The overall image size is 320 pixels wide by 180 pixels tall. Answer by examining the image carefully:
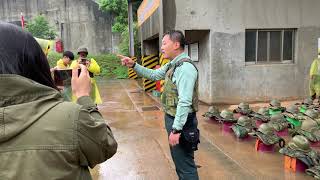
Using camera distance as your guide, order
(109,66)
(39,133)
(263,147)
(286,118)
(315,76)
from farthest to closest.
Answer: (109,66), (315,76), (286,118), (263,147), (39,133)

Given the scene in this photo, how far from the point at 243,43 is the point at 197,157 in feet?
18.5

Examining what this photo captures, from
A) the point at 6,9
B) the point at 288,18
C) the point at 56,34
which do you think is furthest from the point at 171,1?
the point at 6,9

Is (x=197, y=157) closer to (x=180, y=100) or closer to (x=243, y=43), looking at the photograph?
(x=180, y=100)

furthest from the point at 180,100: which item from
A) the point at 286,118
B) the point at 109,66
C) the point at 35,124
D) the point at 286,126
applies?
the point at 109,66

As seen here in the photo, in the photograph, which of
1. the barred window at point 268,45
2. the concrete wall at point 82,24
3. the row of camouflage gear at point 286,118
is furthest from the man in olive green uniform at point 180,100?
the concrete wall at point 82,24

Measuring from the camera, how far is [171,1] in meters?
10.3

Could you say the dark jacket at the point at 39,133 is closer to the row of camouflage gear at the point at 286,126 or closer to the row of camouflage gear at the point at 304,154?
the row of camouflage gear at the point at 286,126

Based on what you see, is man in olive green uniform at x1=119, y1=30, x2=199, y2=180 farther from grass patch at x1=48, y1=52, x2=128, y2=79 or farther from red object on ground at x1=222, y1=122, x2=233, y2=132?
grass patch at x1=48, y1=52, x2=128, y2=79

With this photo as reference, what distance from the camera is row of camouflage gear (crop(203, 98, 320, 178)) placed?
5020mm

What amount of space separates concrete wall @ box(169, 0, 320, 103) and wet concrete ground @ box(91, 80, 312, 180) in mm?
2382

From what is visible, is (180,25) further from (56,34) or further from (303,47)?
(56,34)

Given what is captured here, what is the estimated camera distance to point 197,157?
582 cm

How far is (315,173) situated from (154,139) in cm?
323

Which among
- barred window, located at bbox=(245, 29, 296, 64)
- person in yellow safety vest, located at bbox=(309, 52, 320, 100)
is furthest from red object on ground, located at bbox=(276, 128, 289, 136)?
barred window, located at bbox=(245, 29, 296, 64)
